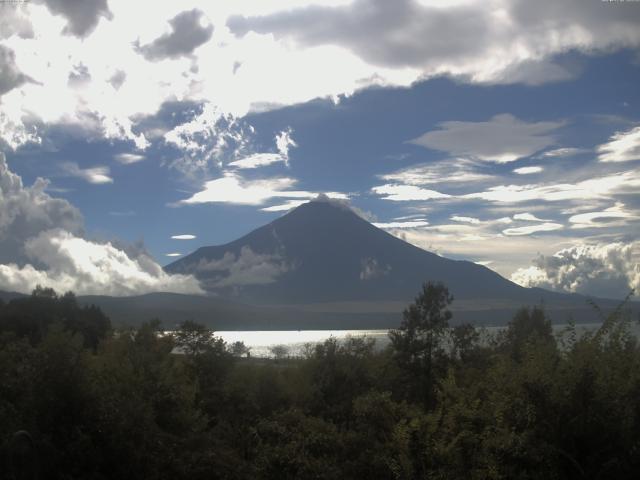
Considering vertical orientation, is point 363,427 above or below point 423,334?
below

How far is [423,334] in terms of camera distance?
134ft

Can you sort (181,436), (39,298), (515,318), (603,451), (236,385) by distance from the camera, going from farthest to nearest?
(39,298), (515,318), (236,385), (181,436), (603,451)

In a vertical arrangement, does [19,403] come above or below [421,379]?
above

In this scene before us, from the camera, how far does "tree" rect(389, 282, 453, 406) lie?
131 feet

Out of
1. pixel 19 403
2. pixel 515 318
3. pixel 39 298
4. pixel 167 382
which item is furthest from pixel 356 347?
pixel 39 298

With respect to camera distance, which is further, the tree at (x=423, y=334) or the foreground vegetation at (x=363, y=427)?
the tree at (x=423, y=334)

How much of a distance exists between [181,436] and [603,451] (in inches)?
611

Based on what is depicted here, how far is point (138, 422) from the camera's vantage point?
60.2 ft

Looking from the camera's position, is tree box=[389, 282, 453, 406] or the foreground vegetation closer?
the foreground vegetation

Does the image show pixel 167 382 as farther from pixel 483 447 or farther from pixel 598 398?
pixel 598 398

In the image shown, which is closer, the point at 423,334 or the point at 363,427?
the point at 363,427

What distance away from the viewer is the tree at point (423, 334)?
39.8 metres

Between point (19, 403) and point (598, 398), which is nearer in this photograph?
point (598, 398)

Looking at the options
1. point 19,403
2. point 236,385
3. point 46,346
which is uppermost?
point 46,346
